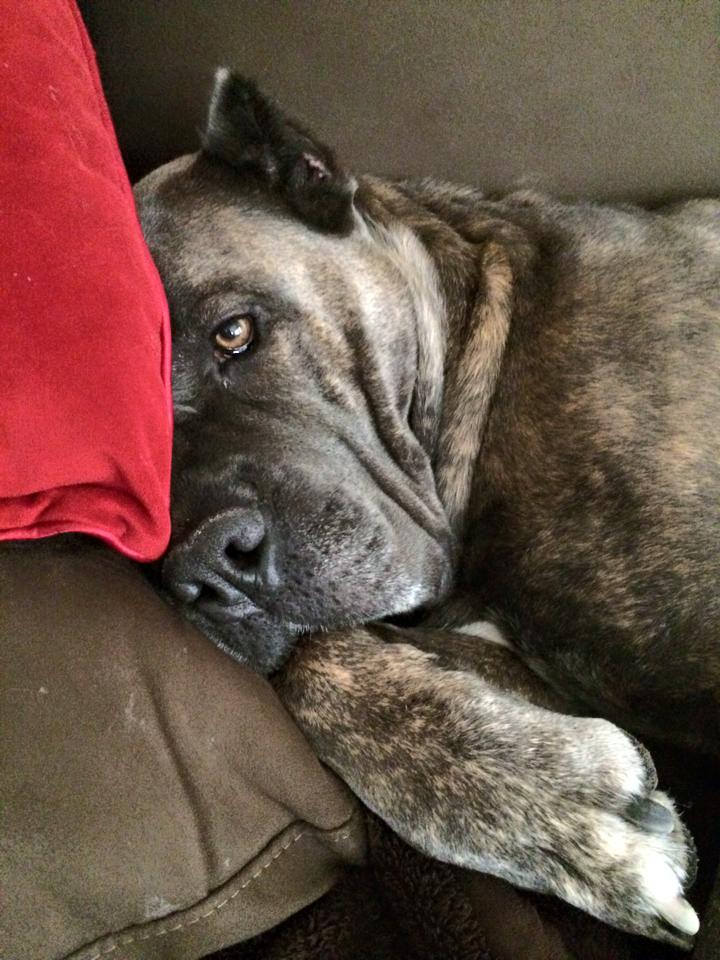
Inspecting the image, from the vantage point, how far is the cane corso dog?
1177 mm

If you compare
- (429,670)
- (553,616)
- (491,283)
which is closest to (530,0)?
(491,283)

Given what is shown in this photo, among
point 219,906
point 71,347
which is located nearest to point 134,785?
point 219,906

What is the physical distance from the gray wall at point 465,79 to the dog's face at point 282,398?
38 centimetres

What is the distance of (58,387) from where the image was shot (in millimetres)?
1036

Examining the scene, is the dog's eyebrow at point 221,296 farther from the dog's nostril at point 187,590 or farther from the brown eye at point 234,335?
the dog's nostril at point 187,590

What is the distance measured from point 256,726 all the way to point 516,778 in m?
0.39

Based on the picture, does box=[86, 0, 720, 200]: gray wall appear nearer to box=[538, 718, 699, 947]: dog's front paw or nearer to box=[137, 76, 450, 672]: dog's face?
box=[137, 76, 450, 672]: dog's face

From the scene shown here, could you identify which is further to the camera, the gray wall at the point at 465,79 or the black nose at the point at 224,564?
the gray wall at the point at 465,79

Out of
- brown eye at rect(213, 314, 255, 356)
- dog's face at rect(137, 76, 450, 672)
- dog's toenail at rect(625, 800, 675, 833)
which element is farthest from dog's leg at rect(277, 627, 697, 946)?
brown eye at rect(213, 314, 255, 356)

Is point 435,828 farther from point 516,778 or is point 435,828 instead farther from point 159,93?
point 159,93

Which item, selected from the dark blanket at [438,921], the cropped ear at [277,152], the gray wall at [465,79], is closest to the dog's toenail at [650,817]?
the dark blanket at [438,921]

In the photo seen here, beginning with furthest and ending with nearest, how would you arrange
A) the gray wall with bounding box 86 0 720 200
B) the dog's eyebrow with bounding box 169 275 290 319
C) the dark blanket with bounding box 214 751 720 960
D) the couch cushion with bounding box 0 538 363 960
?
the gray wall with bounding box 86 0 720 200, the dog's eyebrow with bounding box 169 275 290 319, the dark blanket with bounding box 214 751 720 960, the couch cushion with bounding box 0 538 363 960

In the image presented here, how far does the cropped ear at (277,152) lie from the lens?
1.49 metres

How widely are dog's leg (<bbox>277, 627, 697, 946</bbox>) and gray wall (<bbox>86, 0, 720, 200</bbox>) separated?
1.24 m
